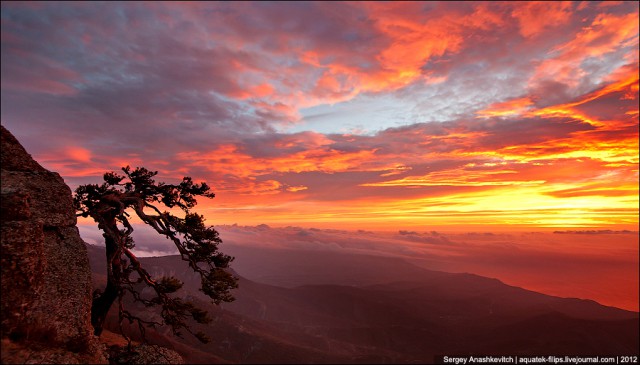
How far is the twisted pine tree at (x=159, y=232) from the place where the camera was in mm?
22453

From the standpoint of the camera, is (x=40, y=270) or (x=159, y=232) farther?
(x=159, y=232)

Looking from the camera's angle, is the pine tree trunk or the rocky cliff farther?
the pine tree trunk

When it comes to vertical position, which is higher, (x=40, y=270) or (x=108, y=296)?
(x=40, y=270)

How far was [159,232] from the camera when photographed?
25.1 meters

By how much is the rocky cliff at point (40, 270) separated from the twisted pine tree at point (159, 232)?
2.93 metres

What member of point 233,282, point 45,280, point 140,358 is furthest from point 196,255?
point 45,280

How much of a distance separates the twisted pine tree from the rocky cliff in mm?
2929

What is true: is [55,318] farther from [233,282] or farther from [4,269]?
[233,282]

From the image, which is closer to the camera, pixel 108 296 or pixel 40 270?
pixel 40 270

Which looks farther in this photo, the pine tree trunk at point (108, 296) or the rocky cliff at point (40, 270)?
the pine tree trunk at point (108, 296)

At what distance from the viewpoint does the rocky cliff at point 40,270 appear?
1419 cm

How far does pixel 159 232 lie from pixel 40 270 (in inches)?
363

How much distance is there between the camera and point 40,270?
16.0 meters

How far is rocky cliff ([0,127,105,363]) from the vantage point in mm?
14188
